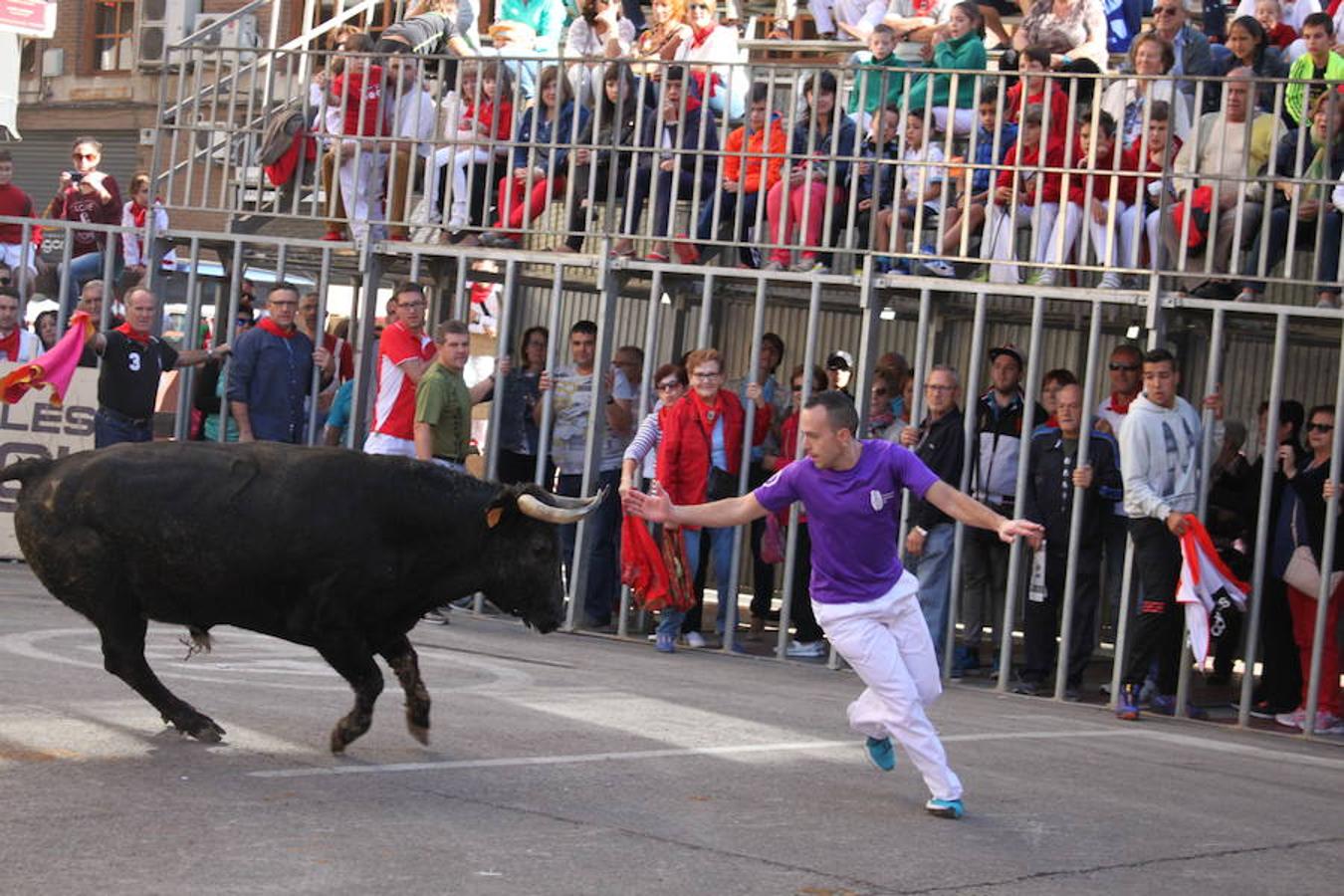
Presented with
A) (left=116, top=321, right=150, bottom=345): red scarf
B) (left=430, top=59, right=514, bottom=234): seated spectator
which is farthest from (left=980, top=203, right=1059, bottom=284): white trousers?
(left=116, top=321, right=150, bottom=345): red scarf

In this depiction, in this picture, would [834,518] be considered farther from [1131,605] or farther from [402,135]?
[402,135]

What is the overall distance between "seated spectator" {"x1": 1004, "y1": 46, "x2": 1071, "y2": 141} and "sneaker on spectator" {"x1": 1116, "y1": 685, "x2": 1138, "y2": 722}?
3423mm

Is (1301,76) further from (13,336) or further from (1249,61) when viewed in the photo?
(13,336)

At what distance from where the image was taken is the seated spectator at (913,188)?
13469 mm

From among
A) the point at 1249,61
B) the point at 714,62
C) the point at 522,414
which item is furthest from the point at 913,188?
the point at 522,414

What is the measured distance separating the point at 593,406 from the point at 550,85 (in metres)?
2.24

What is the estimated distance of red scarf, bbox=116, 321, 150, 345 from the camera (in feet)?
48.8

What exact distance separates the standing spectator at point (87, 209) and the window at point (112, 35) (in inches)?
703

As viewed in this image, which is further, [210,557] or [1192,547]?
[1192,547]

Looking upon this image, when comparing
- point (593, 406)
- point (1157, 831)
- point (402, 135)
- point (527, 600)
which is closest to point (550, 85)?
point (402, 135)

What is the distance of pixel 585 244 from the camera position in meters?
→ 15.5

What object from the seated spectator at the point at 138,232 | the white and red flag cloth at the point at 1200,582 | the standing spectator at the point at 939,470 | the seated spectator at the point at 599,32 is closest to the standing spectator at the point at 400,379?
the seated spectator at the point at 599,32

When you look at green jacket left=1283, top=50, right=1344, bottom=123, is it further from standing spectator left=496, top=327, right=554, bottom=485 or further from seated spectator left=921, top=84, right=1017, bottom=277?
standing spectator left=496, top=327, right=554, bottom=485

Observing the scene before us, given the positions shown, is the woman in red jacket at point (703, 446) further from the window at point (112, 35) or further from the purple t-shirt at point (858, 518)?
the window at point (112, 35)
